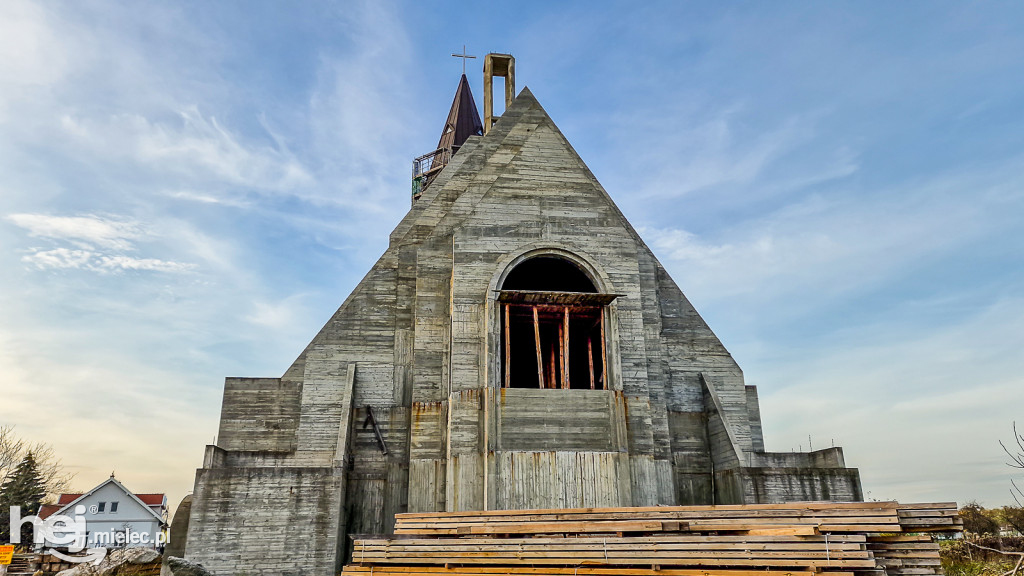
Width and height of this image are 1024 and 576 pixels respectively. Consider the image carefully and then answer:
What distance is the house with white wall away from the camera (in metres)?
47.6

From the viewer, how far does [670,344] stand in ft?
76.8

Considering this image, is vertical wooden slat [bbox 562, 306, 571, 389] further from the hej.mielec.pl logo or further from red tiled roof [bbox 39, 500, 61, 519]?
red tiled roof [bbox 39, 500, 61, 519]

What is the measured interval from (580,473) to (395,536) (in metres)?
6.64

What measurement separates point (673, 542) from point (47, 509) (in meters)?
53.1

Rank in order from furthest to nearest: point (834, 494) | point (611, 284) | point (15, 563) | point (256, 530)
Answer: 1. point (15, 563)
2. point (611, 284)
3. point (834, 494)
4. point (256, 530)

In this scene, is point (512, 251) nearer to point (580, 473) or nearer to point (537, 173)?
point (537, 173)

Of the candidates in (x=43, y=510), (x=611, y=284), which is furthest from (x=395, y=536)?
(x=43, y=510)

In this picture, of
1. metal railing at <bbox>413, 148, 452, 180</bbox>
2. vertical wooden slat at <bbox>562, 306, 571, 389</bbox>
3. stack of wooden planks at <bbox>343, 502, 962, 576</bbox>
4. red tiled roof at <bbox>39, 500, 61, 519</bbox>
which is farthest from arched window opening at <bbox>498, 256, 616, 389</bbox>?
red tiled roof at <bbox>39, 500, 61, 519</bbox>

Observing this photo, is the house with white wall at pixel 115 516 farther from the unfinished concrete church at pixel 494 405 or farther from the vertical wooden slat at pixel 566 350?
the vertical wooden slat at pixel 566 350

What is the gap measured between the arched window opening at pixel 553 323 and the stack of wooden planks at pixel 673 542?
23.9 ft

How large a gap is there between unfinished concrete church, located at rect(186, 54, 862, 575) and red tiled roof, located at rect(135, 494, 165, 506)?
1476 inches

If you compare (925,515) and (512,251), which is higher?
(512,251)

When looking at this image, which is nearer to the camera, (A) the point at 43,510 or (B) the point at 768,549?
(B) the point at 768,549

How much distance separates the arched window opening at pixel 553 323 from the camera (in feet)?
66.1
